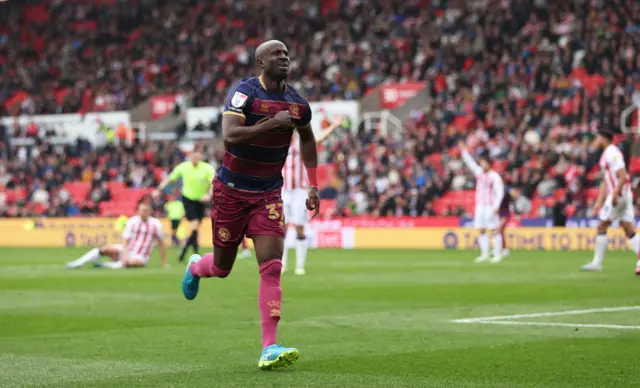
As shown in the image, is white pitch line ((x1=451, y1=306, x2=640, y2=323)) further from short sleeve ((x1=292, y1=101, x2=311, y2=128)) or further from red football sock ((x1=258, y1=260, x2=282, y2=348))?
short sleeve ((x1=292, y1=101, x2=311, y2=128))

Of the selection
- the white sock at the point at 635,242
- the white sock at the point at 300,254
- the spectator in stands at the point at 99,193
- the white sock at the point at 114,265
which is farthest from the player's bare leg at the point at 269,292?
the spectator in stands at the point at 99,193

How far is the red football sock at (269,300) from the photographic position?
26.0ft

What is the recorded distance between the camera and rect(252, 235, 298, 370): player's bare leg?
7773 mm

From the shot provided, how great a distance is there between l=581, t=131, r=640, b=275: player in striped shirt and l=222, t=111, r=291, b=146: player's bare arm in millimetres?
11756

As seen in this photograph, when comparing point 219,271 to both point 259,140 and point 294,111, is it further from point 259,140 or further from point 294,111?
point 294,111

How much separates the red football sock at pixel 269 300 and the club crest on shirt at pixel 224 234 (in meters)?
0.42

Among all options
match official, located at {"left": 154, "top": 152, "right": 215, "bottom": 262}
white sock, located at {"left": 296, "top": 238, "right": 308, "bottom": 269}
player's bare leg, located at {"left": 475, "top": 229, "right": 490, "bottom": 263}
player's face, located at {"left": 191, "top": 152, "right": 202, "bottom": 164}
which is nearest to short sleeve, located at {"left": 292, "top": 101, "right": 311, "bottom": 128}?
white sock, located at {"left": 296, "top": 238, "right": 308, "bottom": 269}

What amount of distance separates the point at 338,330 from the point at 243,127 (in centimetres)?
321

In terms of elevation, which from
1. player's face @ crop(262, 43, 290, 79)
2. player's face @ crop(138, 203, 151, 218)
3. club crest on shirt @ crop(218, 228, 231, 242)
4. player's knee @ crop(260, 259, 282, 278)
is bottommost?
player's knee @ crop(260, 259, 282, 278)

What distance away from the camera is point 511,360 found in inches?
322

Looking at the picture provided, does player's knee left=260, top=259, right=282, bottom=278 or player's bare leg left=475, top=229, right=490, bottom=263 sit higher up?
player's knee left=260, top=259, right=282, bottom=278

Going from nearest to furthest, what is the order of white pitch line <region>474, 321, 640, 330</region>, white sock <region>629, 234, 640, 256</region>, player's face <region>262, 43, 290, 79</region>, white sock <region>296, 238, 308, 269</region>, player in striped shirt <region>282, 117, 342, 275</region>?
player's face <region>262, 43, 290, 79</region>, white pitch line <region>474, 321, 640, 330</region>, white sock <region>629, 234, 640, 256</region>, player in striped shirt <region>282, 117, 342, 275</region>, white sock <region>296, 238, 308, 269</region>

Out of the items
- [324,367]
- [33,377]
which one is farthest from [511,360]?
[33,377]

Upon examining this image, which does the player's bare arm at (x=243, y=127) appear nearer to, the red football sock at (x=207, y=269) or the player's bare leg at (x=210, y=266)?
the player's bare leg at (x=210, y=266)
